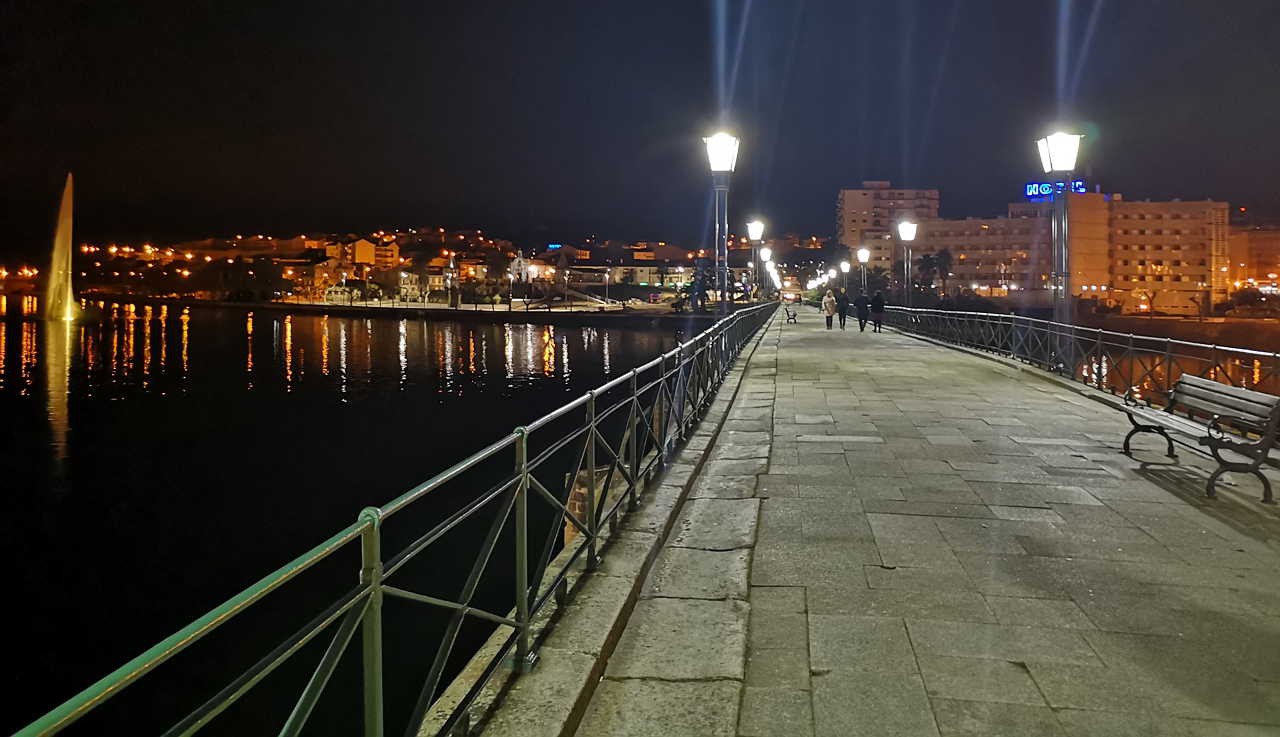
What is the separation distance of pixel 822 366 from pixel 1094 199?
119999 millimetres

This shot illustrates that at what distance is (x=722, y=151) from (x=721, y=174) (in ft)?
1.51

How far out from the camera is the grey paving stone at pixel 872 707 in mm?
3193

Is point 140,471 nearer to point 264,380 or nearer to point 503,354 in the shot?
point 264,380

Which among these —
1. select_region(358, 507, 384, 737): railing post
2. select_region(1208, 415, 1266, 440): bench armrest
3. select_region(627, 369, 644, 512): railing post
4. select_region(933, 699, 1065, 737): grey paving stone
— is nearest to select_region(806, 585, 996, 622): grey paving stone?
select_region(933, 699, 1065, 737): grey paving stone

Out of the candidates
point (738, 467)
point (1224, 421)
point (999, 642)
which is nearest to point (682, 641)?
point (999, 642)

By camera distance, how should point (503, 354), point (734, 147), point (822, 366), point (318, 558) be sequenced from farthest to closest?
point (503, 354) → point (822, 366) → point (734, 147) → point (318, 558)

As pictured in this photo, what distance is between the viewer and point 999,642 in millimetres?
3963

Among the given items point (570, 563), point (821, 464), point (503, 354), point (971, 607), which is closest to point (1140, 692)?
point (971, 607)

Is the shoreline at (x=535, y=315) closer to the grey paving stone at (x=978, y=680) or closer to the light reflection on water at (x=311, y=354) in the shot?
the light reflection on water at (x=311, y=354)

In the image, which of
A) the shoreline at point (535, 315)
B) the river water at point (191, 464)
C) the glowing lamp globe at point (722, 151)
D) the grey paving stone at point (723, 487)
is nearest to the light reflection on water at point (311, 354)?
the river water at point (191, 464)

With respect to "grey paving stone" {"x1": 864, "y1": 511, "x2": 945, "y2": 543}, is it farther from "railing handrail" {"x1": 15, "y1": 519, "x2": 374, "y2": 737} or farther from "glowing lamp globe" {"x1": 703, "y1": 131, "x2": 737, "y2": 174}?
"glowing lamp globe" {"x1": 703, "y1": 131, "x2": 737, "y2": 174}

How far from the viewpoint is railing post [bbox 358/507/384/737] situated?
233cm

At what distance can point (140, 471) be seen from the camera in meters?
19.9

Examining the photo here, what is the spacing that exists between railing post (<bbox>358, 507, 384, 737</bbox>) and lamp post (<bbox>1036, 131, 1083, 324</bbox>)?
1469 cm
